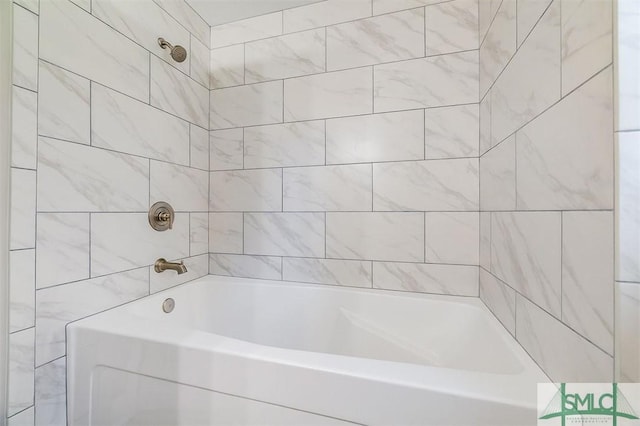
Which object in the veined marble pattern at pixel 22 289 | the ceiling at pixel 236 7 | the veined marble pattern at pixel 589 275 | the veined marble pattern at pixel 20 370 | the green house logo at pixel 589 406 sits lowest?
the veined marble pattern at pixel 20 370

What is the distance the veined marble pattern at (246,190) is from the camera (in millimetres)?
1539

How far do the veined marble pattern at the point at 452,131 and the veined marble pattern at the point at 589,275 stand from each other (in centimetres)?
75

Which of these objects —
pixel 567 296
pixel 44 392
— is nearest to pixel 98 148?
pixel 44 392

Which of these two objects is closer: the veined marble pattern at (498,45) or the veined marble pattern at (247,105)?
the veined marble pattern at (498,45)

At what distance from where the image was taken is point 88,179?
1.03 m

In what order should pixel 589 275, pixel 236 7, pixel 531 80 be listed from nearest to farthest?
pixel 589 275 < pixel 531 80 < pixel 236 7

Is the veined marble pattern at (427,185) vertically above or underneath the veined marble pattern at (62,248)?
above

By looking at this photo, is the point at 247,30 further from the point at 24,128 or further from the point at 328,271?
the point at 328,271

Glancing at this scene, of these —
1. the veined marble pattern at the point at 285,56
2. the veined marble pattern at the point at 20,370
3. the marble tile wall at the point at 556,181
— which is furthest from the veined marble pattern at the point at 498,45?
the veined marble pattern at the point at 20,370

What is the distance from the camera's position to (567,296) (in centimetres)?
57

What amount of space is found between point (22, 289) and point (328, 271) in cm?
114

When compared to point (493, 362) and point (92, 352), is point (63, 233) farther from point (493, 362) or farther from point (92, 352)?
point (493, 362)

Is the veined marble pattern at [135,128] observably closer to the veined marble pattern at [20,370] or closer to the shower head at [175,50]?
the shower head at [175,50]

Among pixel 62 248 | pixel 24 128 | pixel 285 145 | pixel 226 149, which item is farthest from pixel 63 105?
pixel 285 145
